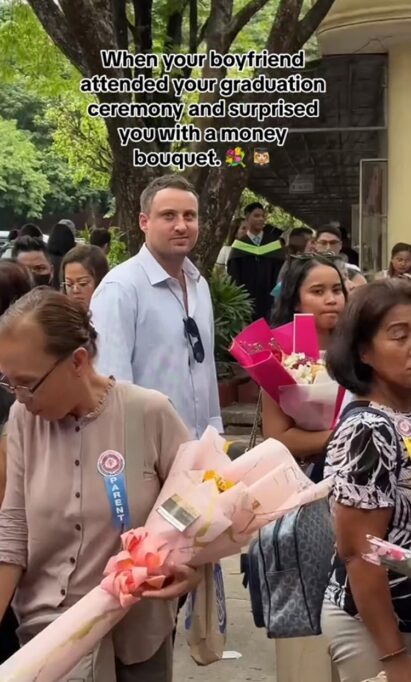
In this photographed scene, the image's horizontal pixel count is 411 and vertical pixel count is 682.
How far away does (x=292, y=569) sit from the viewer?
3.09m

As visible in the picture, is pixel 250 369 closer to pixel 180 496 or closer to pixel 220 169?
pixel 180 496

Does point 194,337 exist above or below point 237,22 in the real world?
below

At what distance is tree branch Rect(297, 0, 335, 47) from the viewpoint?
35.9 ft

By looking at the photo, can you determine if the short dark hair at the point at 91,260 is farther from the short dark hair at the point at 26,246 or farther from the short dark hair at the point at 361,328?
the short dark hair at the point at 361,328

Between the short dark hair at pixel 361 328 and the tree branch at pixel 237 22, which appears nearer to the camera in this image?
the short dark hair at pixel 361 328

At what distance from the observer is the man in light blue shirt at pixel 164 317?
4387 millimetres

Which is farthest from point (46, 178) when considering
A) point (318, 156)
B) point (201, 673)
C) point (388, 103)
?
point (201, 673)

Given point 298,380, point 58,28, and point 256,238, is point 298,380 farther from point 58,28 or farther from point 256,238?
point 256,238

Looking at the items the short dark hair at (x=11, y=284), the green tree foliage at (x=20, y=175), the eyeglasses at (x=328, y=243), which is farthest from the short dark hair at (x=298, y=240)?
the green tree foliage at (x=20, y=175)

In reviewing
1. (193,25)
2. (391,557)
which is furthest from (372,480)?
(193,25)

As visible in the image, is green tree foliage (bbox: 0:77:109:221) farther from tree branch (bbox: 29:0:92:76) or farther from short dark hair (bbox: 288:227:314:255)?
tree branch (bbox: 29:0:92:76)

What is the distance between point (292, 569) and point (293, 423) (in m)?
1.05

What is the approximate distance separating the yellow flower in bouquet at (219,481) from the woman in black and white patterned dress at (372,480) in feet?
0.84

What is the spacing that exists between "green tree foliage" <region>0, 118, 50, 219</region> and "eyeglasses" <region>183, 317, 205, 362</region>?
38621 mm
